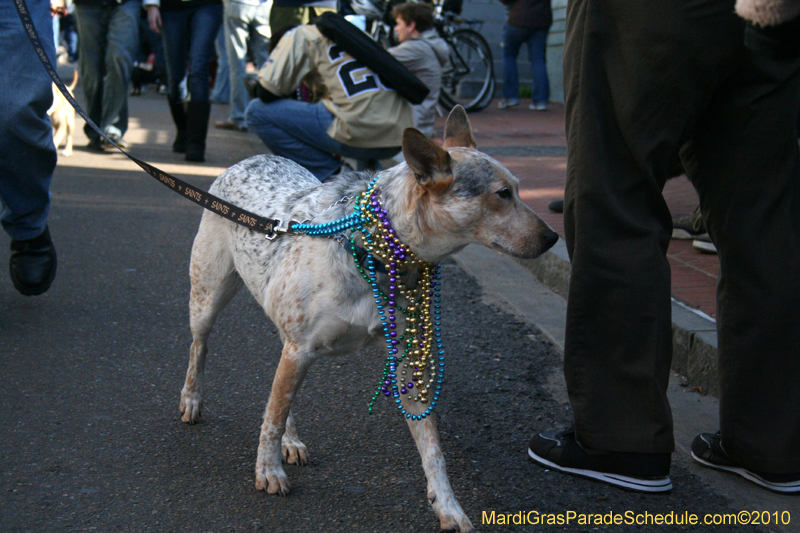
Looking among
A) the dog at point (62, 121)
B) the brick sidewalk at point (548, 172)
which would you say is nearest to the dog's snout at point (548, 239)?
the brick sidewalk at point (548, 172)

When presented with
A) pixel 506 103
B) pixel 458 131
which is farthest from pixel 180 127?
pixel 458 131

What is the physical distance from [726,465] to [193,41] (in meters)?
7.08

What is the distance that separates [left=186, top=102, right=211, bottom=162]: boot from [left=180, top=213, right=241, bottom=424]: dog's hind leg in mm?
5646

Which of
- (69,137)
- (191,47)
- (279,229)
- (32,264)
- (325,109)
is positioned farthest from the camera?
(69,137)

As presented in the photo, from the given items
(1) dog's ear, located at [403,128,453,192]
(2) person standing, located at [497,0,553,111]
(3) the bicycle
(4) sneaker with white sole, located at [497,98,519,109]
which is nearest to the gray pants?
(1) dog's ear, located at [403,128,453,192]

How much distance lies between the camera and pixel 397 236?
2428mm

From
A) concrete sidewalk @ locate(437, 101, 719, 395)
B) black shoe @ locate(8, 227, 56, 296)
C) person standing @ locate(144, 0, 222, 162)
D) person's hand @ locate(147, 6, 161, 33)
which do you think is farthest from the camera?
person standing @ locate(144, 0, 222, 162)

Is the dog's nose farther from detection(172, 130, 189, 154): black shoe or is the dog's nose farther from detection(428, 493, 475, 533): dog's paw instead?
detection(172, 130, 189, 154): black shoe

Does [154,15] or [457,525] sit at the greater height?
[154,15]

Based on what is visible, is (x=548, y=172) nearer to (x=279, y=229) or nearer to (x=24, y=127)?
(x=24, y=127)

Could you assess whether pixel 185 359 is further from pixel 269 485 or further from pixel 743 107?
pixel 743 107

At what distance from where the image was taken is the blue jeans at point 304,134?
19.2ft

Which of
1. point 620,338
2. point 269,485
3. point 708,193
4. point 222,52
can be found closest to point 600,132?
point 708,193

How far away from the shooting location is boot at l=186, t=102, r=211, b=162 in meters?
8.38
